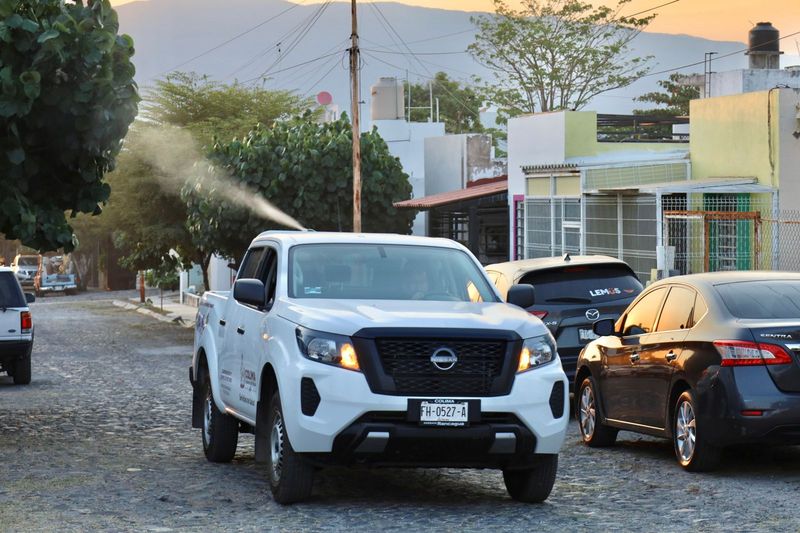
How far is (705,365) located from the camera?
1170cm

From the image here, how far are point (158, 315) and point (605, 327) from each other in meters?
38.1

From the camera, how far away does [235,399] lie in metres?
11.9

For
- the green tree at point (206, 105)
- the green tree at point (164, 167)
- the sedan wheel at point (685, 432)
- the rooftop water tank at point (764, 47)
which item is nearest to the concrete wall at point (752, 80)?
the rooftop water tank at point (764, 47)

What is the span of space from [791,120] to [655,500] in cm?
1711

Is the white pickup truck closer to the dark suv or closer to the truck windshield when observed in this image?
the truck windshield

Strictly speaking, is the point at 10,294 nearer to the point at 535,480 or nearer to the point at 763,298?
the point at 763,298

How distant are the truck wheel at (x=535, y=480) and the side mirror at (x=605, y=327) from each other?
3.16m

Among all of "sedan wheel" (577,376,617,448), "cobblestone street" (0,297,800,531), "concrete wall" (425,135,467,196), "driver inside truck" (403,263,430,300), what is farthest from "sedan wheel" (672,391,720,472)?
"concrete wall" (425,135,467,196)

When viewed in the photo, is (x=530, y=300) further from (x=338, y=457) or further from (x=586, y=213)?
(x=586, y=213)

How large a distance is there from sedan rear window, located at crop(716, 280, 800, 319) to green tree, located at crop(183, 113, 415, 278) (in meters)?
26.3

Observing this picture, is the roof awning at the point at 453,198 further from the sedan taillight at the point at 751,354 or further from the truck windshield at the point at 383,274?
the sedan taillight at the point at 751,354

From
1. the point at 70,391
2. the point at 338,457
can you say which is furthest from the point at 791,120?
the point at 338,457

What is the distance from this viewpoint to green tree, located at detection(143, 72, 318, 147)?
5044cm

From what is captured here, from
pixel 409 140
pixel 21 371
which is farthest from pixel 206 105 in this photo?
pixel 21 371
